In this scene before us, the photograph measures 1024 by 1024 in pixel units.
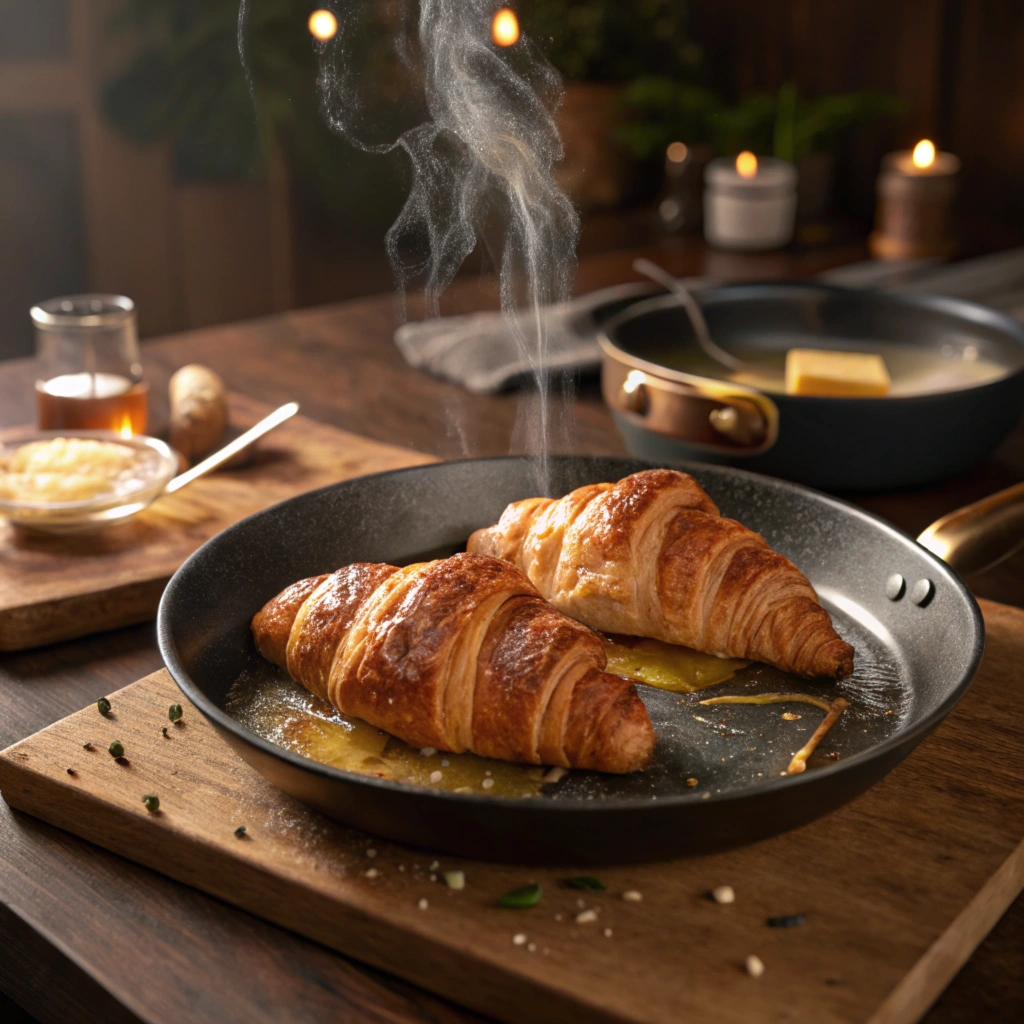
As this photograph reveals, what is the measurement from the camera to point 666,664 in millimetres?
1173

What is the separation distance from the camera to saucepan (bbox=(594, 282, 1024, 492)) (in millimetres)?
1591

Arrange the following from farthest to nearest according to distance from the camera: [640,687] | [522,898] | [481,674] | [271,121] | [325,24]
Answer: [271,121], [325,24], [640,687], [481,674], [522,898]

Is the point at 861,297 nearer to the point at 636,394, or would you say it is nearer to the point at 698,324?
the point at 698,324

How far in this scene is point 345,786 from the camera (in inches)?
33.2

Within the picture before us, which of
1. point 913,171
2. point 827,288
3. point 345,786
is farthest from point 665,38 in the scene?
point 345,786

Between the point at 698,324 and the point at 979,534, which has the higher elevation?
the point at 698,324

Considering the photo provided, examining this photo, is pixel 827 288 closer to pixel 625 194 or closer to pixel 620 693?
pixel 620 693

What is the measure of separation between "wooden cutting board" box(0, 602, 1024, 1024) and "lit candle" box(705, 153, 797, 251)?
237 centimetres

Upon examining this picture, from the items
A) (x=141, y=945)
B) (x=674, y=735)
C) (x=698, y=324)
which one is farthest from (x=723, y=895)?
(x=698, y=324)

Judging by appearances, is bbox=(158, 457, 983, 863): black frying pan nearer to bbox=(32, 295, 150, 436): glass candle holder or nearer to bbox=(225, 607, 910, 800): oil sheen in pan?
bbox=(225, 607, 910, 800): oil sheen in pan

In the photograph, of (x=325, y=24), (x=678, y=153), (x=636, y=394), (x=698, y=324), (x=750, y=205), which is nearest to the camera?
(x=325, y=24)

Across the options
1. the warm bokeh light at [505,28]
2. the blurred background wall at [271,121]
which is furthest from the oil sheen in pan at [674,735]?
the blurred background wall at [271,121]

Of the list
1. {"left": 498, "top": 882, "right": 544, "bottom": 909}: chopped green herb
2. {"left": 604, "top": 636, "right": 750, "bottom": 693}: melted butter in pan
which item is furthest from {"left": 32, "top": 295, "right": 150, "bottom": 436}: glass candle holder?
{"left": 498, "top": 882, "right": 544, "bottom": 909}: chopped green herb

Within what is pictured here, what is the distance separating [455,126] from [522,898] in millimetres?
837
